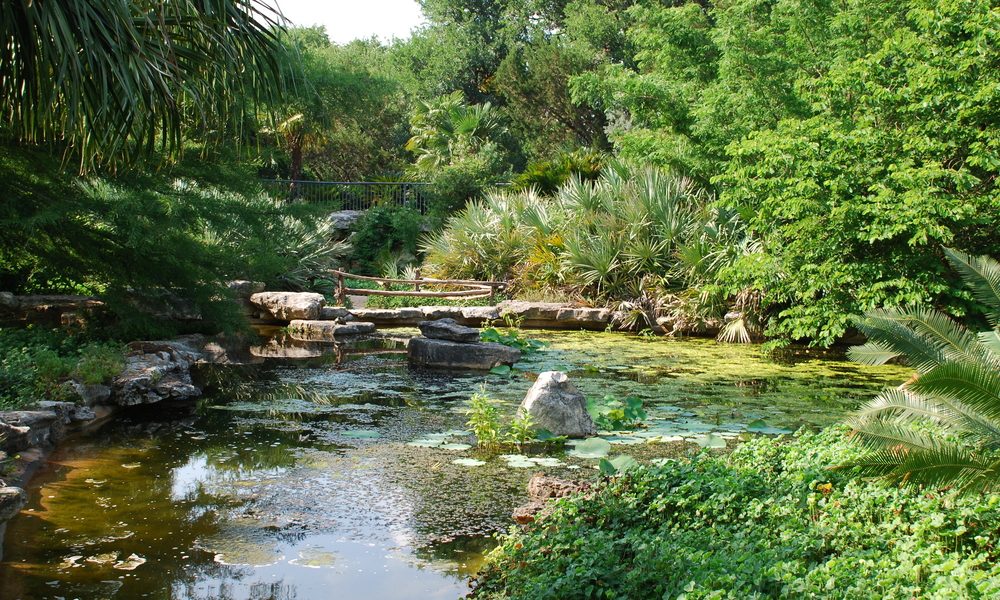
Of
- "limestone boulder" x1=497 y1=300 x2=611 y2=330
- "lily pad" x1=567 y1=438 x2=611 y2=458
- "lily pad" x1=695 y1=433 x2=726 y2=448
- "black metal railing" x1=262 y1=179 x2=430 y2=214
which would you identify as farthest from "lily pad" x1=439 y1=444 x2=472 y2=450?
"black metal railing" x1=262 y1=179 x2=430 y2=214

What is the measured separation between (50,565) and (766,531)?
377 centimetres

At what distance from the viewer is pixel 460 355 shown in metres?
12.2

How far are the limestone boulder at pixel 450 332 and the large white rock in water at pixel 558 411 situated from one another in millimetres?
4682

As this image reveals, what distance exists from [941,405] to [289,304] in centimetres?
1317

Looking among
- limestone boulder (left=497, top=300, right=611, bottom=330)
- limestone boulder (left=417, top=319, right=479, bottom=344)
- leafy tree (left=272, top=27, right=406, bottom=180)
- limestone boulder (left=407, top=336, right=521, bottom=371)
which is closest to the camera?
limestone boulder (left=407, top=336, right=521, bottom=371)

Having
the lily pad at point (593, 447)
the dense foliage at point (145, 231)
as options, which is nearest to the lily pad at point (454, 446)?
the lily pad at point (593, 447)

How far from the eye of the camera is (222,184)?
11.6m

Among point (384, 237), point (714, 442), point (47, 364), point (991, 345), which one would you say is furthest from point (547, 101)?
point (991, 345)

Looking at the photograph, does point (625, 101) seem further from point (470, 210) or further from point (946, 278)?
point (946, 278)

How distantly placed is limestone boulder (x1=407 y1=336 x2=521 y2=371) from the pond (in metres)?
0.47

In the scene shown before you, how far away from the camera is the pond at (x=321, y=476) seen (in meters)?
4.77

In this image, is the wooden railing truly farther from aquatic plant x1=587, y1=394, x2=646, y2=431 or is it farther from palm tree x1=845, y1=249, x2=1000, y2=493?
palm tree x1=845, y1=249, x2=1000, y2=493

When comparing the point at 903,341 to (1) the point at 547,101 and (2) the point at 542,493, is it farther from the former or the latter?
(1) the point at 547,101

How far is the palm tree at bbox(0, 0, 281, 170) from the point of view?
4.51 meters
